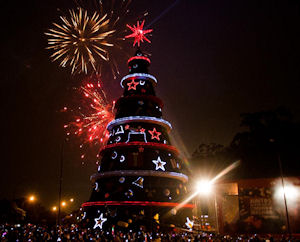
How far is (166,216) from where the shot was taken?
87.2 ft

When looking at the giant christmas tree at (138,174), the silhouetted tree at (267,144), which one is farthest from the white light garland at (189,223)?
the silhouetted tree at (267,144)

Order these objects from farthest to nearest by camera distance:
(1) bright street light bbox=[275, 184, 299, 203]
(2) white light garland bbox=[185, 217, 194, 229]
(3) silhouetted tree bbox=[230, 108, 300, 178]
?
(3) silhouetted tree bbox=[230, 108, 300, 178] < (1) bright street light bbox=[275, 184, 299, 203] < (2) white light garland bbox=[185, 217, 194, 229]

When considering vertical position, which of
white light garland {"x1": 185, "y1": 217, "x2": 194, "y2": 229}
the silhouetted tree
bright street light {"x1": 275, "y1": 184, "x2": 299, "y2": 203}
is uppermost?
the silhouetted tree

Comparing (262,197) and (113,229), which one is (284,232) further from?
(113,229)

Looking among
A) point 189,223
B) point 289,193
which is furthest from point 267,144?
point 189,223

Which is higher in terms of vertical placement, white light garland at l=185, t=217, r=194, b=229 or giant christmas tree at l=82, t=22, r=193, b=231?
giant christmas tree at l=82, t=22, r=193, b=231

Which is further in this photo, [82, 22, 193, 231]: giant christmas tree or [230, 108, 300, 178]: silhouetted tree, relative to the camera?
[230, 108, 300, 178]: silhouetted tree

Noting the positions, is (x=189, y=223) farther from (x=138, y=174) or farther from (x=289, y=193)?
(x=289, y=193)

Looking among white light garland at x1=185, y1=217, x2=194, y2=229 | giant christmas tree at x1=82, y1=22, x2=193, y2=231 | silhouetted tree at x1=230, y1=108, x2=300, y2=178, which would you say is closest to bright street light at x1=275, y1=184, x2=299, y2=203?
silhouetted tree at x1=230, y1=108, x2=300, y2=178

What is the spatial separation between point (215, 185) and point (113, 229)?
599 inches

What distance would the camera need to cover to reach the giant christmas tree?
26.2 m

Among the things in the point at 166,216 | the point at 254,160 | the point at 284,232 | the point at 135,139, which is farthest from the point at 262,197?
the point at 135,139

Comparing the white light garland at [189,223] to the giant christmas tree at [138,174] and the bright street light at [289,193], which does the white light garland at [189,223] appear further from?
the bright street light at [289,193]

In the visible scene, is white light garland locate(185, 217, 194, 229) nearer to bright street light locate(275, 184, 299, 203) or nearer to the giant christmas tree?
the giant christmas tree
